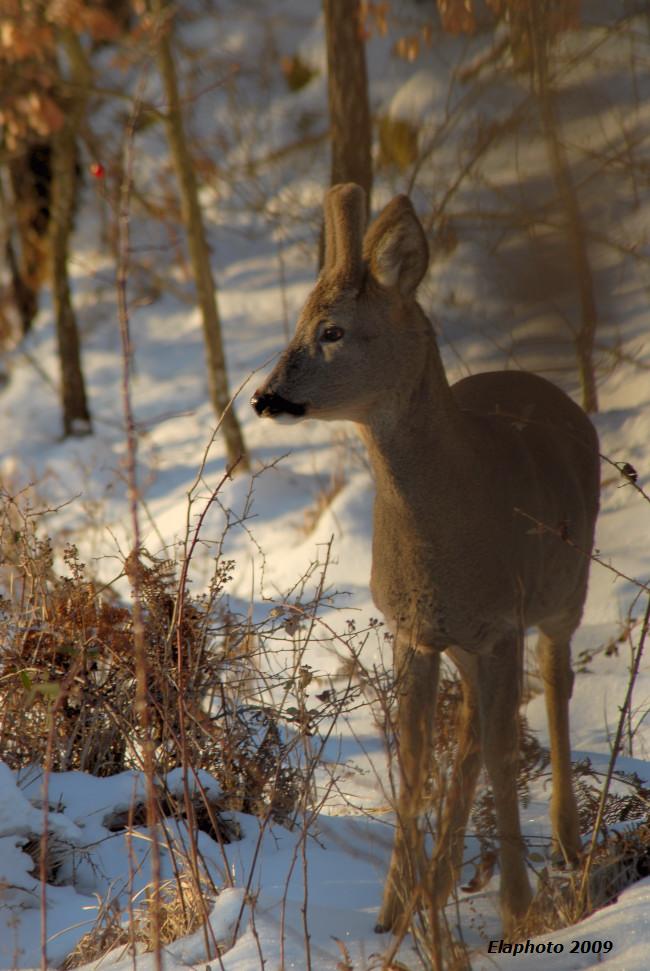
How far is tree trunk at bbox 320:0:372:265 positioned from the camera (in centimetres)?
646

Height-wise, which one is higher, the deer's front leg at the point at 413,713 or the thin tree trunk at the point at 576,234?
the thin tree trunk at the point at 576,234

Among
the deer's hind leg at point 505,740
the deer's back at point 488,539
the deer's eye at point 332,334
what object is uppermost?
the deer's eye at point 332,334

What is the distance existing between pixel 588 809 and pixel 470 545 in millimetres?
1318

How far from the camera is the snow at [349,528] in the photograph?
303 cm

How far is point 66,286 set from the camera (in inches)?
465

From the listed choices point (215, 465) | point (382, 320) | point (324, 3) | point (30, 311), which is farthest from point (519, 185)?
point (30, 311)

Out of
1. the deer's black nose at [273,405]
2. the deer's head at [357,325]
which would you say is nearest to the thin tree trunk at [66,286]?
the deer's head at [357,325]

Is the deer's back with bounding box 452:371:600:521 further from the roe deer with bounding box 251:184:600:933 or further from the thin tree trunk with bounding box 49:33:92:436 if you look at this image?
the thin tree trunk with bounding box 49:33:92:436

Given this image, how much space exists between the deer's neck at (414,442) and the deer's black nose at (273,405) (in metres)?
0.28

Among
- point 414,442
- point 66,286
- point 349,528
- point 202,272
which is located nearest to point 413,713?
point 414,442

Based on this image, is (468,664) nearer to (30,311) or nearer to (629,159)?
(629,159)

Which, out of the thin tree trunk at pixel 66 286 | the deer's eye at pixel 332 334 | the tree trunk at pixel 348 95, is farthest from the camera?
the thin tree trunk at pixel 66 286

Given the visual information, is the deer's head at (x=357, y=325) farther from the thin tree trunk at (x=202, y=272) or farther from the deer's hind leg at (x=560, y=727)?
the thin tree trunk at (x=202, y=272)

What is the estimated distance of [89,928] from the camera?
3258 millimetres
